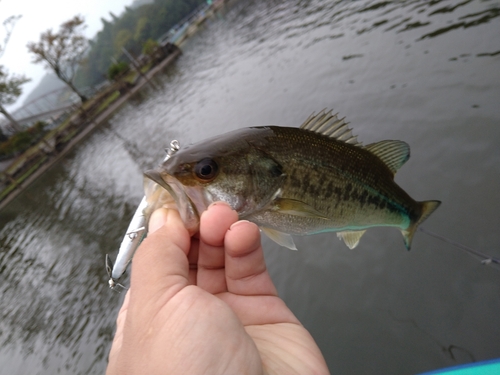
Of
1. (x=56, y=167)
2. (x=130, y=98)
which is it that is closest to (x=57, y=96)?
(x=130, y=98)

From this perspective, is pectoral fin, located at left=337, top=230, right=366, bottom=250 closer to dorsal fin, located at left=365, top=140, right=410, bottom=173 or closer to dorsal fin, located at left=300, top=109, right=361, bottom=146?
dorsal fin, located at left=365, top=140, right=410, bottom=173

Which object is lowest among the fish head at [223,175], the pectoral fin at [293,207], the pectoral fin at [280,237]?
the pectoral fin at [280,237]

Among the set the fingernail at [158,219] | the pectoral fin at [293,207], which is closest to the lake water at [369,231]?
the pectoral fin at [293,207]

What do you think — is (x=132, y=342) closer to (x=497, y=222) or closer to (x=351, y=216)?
(x=351, y=216)

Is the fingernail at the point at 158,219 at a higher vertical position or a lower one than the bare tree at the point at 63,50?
lower

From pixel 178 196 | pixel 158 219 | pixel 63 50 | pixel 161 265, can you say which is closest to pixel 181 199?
pixel 178 196

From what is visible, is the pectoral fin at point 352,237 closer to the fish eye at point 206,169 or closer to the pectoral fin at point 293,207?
the pectoral fin at point 293,207

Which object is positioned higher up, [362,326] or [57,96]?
[57,96]
